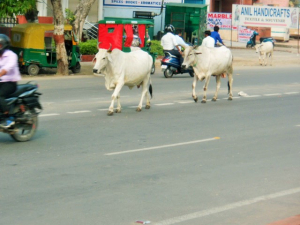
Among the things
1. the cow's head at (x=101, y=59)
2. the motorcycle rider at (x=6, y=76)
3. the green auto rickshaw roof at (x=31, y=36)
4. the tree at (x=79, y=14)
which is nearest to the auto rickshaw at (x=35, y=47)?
the green auto rickshaw roof at (x=31, y=36)

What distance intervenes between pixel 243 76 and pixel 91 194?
63.5 feet

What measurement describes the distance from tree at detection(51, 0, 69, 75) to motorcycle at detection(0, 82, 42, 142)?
12.6m

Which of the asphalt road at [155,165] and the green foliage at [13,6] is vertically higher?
the green foliage at [13,6]

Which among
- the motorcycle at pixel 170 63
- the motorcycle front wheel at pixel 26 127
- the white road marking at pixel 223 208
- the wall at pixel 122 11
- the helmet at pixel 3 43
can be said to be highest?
the wall at pixel 122 11

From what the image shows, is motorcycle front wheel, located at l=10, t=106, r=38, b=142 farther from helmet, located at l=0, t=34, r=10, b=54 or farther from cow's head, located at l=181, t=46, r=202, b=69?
cow's head, located at l=181, t=46, r=202, b=69

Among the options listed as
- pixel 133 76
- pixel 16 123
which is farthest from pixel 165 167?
pixel 133 76

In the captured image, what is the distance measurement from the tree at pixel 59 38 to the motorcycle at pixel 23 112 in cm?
1255

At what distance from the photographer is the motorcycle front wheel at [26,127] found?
10.6 meters

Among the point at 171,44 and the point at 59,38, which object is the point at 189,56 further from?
the point at 59,38

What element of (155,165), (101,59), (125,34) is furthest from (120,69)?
(125,34)

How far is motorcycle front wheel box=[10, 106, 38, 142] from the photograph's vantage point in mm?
10594

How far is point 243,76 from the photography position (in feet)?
85.6

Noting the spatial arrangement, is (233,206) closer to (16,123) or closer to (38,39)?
(16,123)

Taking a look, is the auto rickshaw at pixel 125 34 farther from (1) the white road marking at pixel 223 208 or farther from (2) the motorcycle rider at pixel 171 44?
(1) the white road marking at pixel 223 208
